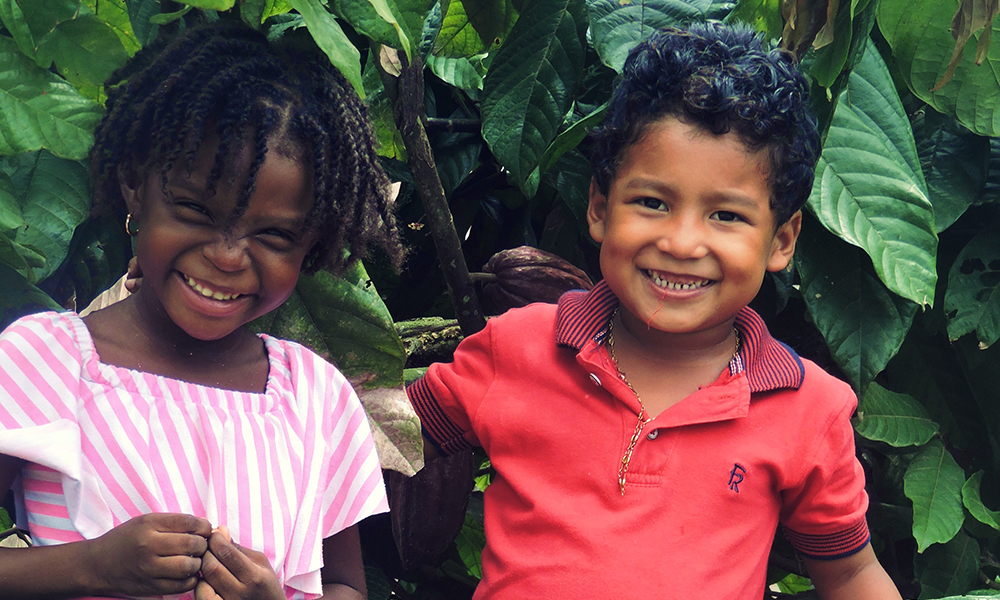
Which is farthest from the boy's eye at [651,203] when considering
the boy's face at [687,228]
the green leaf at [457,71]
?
the green leaf at [457,71]

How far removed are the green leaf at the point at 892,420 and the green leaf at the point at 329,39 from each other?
3.29 feet

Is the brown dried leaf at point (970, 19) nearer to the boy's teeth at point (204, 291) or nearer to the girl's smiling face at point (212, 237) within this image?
the girl's smiling face at point (212, 237)

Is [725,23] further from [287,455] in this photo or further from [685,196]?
[287,455]

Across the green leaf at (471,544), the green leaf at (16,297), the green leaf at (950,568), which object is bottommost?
the green leaf at (471,544)

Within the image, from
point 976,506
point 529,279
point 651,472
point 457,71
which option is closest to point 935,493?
point 976,506

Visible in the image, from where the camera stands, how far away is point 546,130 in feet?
4.85

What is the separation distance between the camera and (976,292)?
1566 mm

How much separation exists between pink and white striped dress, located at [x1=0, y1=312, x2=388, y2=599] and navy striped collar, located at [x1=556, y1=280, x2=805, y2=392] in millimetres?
322

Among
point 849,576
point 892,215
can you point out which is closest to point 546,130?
point 892,215

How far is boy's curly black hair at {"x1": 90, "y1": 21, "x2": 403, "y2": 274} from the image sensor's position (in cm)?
102

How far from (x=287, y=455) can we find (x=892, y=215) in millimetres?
926

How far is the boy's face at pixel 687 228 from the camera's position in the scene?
1.18m

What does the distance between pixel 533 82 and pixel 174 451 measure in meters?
0.80

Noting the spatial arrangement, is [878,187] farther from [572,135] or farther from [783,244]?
[572,135]
